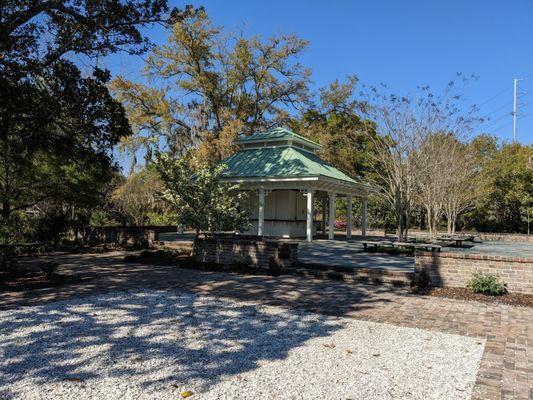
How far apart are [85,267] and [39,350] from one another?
777cm

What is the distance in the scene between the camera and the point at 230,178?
20984mm

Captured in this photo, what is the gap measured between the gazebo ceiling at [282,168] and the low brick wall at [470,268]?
9553 mm

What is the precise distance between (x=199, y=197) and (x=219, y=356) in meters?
8.98

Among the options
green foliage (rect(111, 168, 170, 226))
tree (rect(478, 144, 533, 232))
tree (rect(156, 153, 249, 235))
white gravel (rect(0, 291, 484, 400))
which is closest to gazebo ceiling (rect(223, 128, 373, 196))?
tree (rect(156, 153, 249, 235))

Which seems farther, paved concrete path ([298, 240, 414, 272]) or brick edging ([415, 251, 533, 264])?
paved concrete path ([298, 240, 414, 272])

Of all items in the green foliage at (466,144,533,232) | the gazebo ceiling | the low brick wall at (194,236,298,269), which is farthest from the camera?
the green foliage at (466,144,533,232)

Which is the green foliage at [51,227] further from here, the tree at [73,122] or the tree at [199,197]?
the tree at [199,197]

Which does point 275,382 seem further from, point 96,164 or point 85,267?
point 96,164

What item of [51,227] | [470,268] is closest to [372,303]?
[470,268]

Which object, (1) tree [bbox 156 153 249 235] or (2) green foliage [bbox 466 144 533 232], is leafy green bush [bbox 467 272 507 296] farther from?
(2) green foliage [bbox 466 144 533 232]

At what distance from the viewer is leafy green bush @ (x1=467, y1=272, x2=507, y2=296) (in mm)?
8852

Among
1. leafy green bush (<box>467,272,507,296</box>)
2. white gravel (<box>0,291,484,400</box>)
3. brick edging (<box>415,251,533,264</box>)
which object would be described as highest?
brick edging (<box>415,251,533,264</box>)

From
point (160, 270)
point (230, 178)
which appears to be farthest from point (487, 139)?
point (160, 270)

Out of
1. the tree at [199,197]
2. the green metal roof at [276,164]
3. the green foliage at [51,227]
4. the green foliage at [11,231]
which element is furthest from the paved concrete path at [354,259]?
the green foliage at [51,227]
